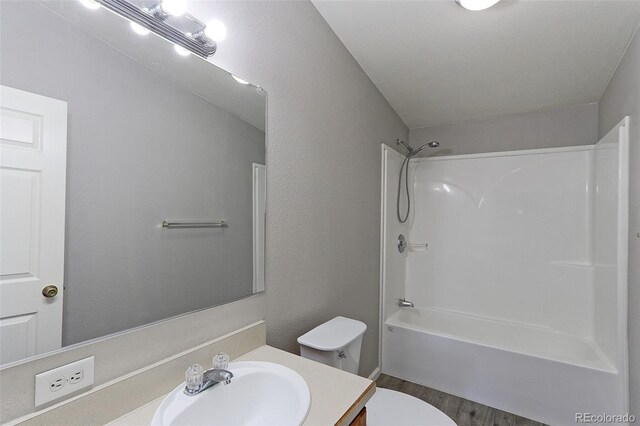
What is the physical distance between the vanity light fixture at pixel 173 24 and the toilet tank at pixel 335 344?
125cm

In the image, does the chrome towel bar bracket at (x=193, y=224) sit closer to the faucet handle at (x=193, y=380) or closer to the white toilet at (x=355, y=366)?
the faucet handle at (x=193, y=380)

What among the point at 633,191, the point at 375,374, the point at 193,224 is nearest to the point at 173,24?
the point at 193,224

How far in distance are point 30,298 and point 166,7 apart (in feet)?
2.85

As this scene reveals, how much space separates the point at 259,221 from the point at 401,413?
3.56 feet

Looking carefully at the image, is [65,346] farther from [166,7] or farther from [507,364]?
[507,364]

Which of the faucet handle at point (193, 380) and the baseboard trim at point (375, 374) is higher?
the faucet handle at point (193, 380)

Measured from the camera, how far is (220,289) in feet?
3.67

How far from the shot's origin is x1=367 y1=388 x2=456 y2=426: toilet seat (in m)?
1.31

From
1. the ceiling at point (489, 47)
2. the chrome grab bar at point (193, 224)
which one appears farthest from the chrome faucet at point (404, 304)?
the chrome grab bar at point (193, 224)

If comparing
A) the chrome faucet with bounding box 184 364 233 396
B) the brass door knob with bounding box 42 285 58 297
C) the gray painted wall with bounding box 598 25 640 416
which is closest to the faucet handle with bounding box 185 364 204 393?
the chrome faucet with bounding box 184 364 233 396

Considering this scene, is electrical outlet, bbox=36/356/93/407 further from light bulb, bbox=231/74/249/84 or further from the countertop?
light bulb, bbox=231/74/249/84

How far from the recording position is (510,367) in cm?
220

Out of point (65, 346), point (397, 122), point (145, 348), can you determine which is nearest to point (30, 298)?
point (65, 346)

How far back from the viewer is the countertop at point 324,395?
2.56ft
